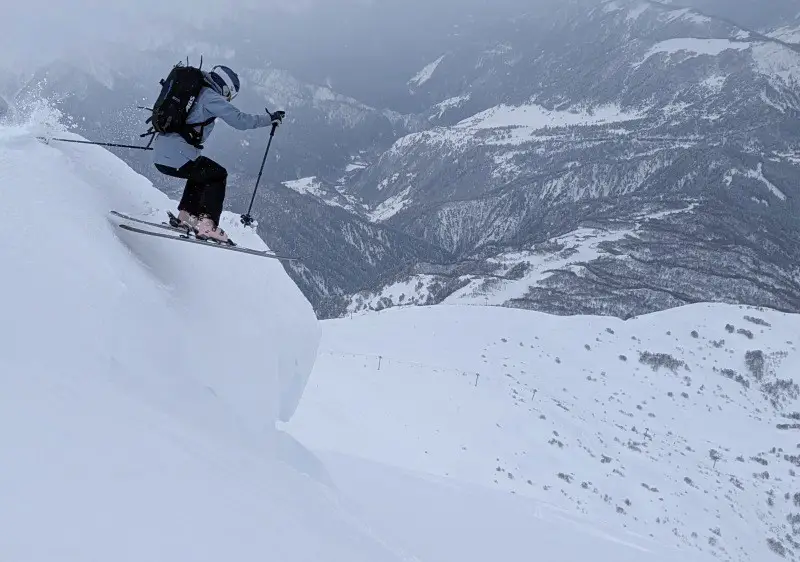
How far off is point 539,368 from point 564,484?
46.9 feet

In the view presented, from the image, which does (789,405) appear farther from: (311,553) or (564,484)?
(311,553)

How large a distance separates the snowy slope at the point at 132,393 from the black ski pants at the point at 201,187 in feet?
2.05

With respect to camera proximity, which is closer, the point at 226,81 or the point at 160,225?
the point at 160,225

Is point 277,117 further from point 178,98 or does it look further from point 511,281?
point 511,281

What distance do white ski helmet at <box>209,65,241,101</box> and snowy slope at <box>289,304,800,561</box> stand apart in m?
10.3

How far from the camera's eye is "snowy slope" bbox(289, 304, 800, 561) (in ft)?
63.5

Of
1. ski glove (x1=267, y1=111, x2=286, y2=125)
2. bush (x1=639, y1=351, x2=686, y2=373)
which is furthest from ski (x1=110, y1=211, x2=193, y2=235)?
bush (x1=639, y1=351, x2=686, y2=373)

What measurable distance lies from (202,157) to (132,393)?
4.56 metres

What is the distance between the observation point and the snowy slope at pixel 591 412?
19344 millimetres

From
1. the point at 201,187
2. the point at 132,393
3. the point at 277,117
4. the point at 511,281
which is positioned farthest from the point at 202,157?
the point at 511,281

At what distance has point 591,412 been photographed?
30141 millimetres

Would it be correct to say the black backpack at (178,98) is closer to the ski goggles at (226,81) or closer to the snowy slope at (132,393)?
the ski goggles at (226,81)

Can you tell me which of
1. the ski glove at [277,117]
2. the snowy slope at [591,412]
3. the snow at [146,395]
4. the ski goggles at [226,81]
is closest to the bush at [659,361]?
the snowy slope at [591,412]

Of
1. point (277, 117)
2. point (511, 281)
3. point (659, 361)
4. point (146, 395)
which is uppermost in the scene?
point (277, 117)
